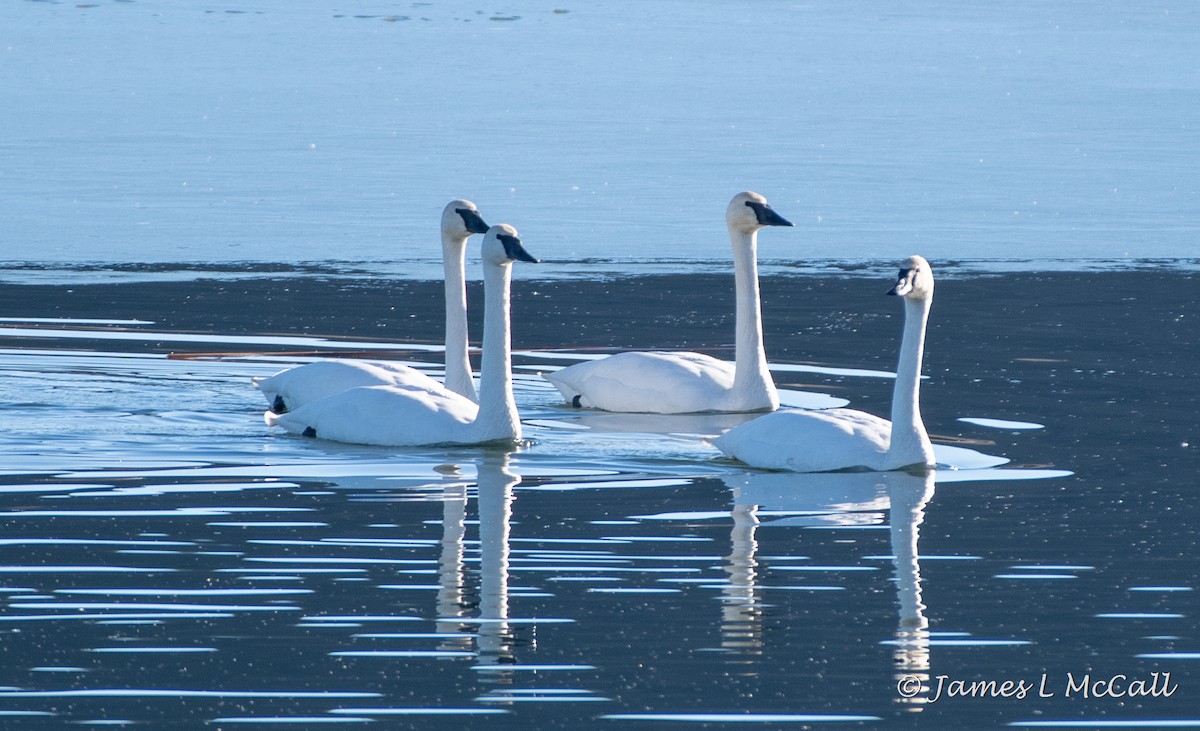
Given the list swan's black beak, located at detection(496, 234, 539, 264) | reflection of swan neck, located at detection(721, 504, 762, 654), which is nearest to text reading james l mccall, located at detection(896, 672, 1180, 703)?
reflection of swan neck, located at detection(721, 504, 762, 654)

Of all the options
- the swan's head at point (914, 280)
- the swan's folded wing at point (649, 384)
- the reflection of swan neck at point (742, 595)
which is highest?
the swan's head at point (914, 280)

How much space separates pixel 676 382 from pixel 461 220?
1.37 meters

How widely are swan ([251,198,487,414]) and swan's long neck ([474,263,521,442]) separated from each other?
449mm

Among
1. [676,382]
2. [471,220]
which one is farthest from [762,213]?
[471,220]

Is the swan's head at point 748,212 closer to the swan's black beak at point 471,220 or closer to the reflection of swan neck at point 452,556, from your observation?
the swan's black beak at point 471,220

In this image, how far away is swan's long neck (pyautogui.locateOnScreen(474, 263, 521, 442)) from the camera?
9.78 m

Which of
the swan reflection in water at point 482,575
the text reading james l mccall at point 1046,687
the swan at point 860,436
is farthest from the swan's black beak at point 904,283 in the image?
the text reading james l mccall at point 1046,687

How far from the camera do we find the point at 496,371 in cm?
995

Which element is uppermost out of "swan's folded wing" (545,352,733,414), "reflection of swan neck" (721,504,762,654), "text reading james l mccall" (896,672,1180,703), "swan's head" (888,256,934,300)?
"swan's head" (888,256,934,300)

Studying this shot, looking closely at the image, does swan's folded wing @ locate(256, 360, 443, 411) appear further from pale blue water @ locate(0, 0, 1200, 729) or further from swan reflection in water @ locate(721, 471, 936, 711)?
swan reflection in water @ locate(721, 471, 936, 711)

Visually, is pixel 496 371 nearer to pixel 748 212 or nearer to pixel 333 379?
pixel 333 379

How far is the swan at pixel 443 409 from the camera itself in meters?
9.74

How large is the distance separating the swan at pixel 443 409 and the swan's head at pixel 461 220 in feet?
3.52

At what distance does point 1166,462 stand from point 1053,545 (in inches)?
77.1
